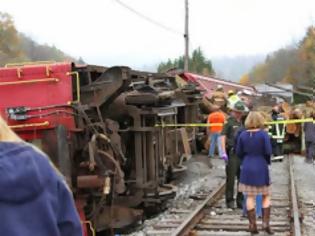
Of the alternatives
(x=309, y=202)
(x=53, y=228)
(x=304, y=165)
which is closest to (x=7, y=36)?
(x=304, y=165)

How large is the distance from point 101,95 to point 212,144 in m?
10.9

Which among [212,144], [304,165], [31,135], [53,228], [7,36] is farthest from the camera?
[7,36]

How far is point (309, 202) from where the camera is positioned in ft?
40.9

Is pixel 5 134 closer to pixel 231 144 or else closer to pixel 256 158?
pixel 256 158

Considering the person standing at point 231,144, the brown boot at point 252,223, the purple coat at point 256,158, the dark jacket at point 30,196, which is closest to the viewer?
the dark jacket at point 30,196

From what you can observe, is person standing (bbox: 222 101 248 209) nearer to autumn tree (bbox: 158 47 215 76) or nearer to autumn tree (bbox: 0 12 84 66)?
autumn tree (bbox: 0 12 84 66)

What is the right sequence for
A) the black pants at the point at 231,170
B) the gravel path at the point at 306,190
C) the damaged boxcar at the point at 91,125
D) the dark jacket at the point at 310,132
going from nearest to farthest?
1. the damaged boxcar at the point at 91,125
2. the gravel path at the point at 306,190
3. the black pants at the point at 231,170
4. the dark jacket at the point at 310,132

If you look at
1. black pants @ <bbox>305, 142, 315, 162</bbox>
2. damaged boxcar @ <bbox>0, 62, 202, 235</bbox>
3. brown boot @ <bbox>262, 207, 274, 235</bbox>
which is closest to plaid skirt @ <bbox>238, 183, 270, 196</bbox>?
brown boot @ <bbox>262, 207, 274, 235</bbox>

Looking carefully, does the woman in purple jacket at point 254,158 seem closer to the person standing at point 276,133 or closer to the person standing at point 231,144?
the person standing at point 231,144

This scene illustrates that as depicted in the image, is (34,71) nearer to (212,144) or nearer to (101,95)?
(101,95)

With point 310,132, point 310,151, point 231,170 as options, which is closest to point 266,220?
point 231,170

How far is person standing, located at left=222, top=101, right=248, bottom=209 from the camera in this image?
10348mm

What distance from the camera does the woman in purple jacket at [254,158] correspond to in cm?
859

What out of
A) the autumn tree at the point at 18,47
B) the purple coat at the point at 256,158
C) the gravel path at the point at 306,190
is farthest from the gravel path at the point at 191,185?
the autumn tree at the point at 18,47
